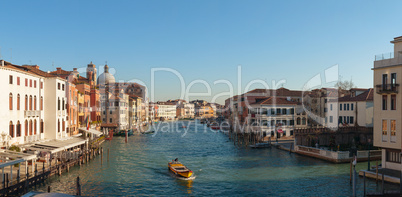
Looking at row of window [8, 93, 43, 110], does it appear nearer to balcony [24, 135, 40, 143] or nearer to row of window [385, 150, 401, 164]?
balcony [24, 135, 40, 143]

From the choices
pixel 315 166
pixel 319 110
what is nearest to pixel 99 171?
pixel 315 166

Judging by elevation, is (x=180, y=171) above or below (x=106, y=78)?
below

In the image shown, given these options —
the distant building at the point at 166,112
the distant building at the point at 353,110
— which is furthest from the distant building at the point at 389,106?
the distant building at the point at 166,112

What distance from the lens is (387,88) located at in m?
22.0

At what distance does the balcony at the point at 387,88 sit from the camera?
854 inches

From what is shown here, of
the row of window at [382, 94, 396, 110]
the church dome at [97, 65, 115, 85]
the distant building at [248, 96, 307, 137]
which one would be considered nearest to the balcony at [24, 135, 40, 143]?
the row of window at [382, 94, 396, 110]

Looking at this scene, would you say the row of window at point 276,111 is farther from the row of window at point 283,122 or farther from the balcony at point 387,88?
the balcony at point 387,88

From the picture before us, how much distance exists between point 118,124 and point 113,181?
140 ft

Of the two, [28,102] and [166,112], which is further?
[166,112]

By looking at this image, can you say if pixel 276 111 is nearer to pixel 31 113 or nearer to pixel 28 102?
pixel 31 113

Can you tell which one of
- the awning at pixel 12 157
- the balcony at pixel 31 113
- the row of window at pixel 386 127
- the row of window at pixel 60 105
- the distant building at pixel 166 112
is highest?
the row of window at pixel 60 105

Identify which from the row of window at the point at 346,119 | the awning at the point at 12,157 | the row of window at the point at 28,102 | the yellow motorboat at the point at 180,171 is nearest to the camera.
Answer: the awning at the point at 12,157

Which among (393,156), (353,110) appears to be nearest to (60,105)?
(393,156)

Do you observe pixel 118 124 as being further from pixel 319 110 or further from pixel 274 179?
pixel 274 179
